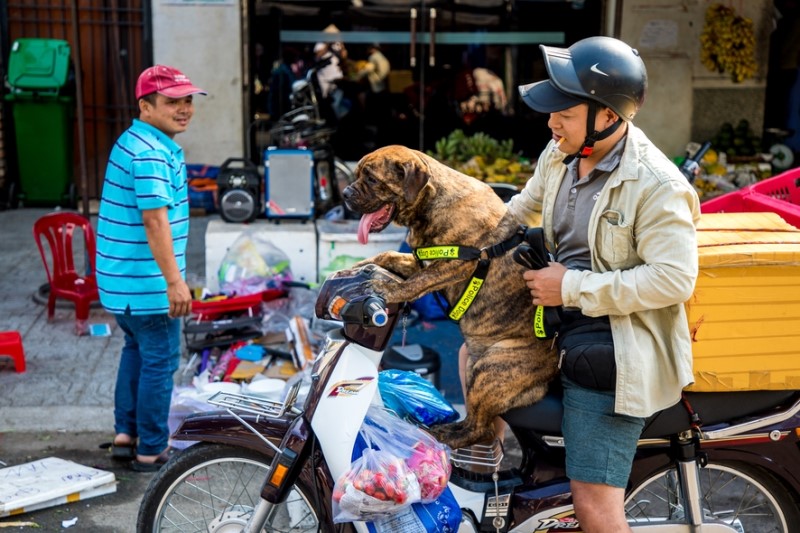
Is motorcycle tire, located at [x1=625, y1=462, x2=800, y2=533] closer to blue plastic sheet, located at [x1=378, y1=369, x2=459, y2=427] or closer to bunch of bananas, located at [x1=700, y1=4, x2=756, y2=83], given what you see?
blue plastic sheet, located at [x1=378, y1=369, x2=459, y2=427]

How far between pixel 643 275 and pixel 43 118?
26.3 ft

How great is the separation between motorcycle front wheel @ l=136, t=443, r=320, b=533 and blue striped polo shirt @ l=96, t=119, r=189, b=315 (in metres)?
1.25

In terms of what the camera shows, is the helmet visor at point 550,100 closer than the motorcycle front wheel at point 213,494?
Yes

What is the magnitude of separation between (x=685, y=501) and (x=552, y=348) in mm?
676

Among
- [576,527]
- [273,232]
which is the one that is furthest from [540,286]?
[273,232]

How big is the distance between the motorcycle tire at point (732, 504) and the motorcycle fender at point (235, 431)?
3.93ft

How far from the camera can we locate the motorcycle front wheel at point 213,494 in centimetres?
333

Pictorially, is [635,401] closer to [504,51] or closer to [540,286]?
[540,286]

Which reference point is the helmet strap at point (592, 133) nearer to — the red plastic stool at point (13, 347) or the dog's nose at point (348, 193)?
the dog's nose at point (348, 193)

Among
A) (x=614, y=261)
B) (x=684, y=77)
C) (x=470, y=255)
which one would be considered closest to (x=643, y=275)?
(x=614, y=261)

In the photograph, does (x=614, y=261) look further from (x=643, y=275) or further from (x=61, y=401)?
(x=61, y=401)

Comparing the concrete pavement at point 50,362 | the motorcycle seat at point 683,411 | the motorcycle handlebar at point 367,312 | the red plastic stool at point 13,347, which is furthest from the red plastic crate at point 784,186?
the red plastic stool at point 13,347

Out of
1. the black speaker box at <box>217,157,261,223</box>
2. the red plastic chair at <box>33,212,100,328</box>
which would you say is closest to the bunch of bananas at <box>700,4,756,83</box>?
the black speaker box at <box>217,157,261,223</box>

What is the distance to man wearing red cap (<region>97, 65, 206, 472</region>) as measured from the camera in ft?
14.8
